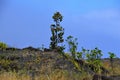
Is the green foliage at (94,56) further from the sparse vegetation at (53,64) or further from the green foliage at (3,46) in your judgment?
the green foliage at (3,46)

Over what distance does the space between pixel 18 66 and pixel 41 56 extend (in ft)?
7.70

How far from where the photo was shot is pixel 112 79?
32.9 ft

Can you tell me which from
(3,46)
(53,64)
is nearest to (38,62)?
(53,64)

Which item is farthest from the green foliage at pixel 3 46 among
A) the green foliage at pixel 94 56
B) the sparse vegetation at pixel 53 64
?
the green foliage at pixel 94 56

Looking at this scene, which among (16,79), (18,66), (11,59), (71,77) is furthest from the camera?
(11,59)

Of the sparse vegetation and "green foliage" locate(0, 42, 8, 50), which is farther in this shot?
"green foliage" locate(0, 42, 8, 50)

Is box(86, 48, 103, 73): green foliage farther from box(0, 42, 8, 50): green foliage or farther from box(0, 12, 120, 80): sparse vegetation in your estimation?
box(0, 42, 8, 50): green foliage

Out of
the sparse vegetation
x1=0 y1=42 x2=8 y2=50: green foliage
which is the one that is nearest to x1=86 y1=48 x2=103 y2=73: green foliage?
the sparse vegetation

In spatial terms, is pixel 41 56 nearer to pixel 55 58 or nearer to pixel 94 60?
pixel 55 58

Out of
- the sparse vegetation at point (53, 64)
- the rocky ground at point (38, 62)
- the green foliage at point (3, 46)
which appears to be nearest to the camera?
the sparse vegetation at point (53, 64)

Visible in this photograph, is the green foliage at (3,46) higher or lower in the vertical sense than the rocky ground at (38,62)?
higher

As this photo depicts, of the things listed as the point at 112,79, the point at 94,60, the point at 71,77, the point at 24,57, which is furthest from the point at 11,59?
the point at 112,79

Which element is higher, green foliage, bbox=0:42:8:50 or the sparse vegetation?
green foliage, bbox=0:42:8:50

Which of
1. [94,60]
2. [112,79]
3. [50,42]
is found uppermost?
[50,42]
